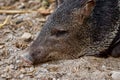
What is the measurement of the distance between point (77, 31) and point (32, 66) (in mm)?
630

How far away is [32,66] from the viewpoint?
3945 millimetres

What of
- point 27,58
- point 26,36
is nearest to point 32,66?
point 27,58

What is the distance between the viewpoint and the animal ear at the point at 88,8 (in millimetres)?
4086

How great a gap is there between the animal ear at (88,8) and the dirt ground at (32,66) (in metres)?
0.49

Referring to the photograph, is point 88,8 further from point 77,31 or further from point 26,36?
point 26,36

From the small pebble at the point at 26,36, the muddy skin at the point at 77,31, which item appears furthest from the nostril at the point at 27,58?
the small pebble at the point at 26,36

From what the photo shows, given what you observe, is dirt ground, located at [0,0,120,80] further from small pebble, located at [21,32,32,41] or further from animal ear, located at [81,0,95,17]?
animal ear, located at [81,0,95,17]

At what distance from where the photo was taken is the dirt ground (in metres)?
3.79

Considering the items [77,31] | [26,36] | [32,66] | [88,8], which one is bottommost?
[32,66]

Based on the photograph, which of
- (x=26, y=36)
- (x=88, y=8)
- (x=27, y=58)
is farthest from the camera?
(x=26, y=36)

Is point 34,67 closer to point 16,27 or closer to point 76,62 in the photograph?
point 76,62

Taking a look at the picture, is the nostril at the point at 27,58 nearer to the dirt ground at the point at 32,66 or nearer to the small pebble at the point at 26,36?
the dirt ground at the point at 32,66

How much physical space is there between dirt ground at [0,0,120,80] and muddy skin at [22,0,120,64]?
11 cm

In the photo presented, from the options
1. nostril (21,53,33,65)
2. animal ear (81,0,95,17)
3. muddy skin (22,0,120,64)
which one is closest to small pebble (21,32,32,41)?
muddy skin (22,0,120,64)
